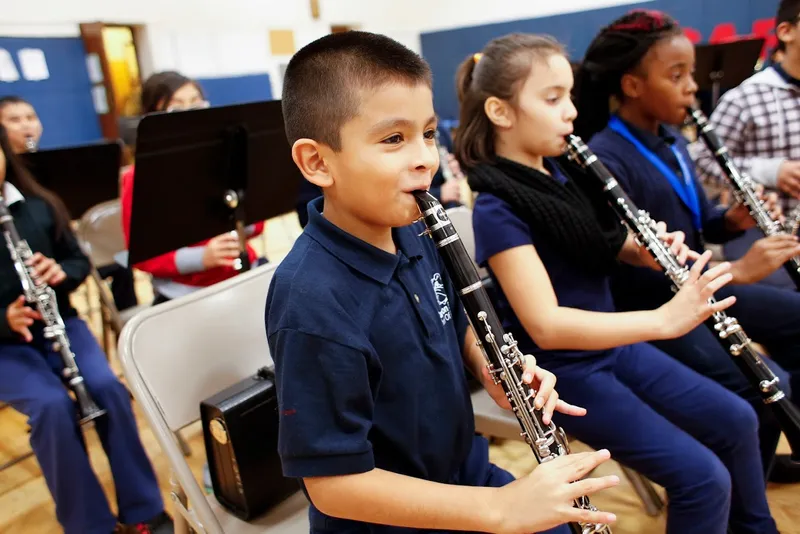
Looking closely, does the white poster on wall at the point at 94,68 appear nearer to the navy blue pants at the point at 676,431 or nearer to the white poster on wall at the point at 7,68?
the white poster on wall at the point at 7,68

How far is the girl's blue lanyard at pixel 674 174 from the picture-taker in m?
1.65

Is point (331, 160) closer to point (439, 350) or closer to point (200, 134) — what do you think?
point (439, 350)

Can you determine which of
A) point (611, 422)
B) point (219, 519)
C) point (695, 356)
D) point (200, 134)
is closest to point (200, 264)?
point (200, 134)

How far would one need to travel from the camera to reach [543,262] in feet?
4.29

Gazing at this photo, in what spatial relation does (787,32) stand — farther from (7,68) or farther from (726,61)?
(7,68)

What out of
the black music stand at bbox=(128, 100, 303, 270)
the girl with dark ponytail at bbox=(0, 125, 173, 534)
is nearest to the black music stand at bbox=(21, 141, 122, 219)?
the girl with dark ponytail at bbox=(0, 125, 173, 534)

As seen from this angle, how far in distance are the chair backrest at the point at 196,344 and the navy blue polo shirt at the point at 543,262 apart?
0.52 meters

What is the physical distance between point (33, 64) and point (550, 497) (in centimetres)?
677

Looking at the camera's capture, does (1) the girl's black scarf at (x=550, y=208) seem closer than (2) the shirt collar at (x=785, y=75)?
Yes

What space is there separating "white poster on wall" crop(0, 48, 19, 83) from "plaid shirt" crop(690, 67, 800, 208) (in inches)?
240

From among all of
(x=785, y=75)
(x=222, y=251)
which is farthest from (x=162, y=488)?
(x=785, y=75)

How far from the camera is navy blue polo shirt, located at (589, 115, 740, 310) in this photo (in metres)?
1.61

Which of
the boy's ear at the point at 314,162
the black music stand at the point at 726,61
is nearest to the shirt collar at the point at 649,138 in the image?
the boy's ear at the point at 314,162

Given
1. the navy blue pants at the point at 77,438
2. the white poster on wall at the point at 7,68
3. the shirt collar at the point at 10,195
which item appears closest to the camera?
the navy blue pants at the point at 77,438
